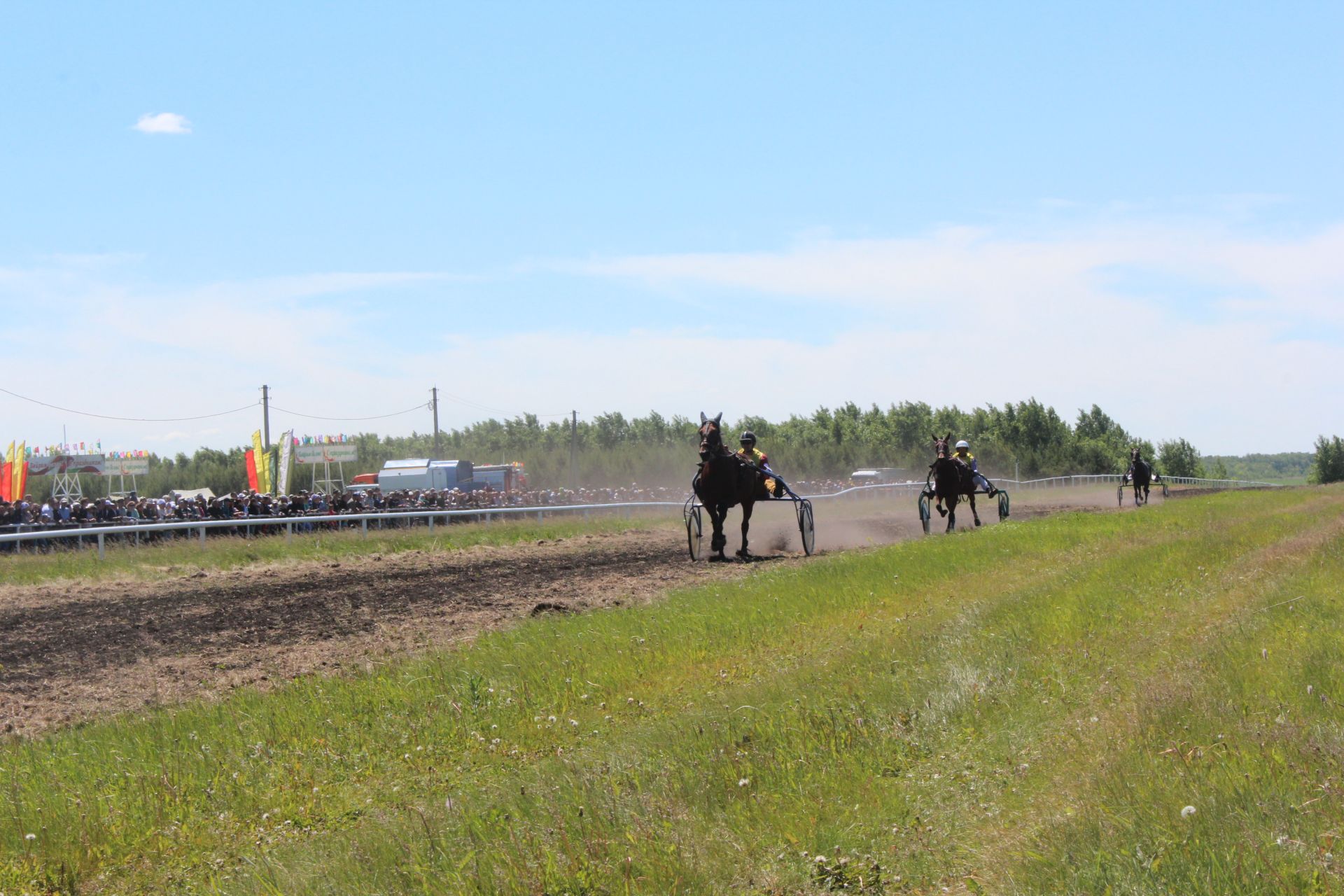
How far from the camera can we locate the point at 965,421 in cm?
10188

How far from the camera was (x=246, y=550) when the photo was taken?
2277cm

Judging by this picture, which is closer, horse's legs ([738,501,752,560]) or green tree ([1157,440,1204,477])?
horse's legs ([738,501,752,560])

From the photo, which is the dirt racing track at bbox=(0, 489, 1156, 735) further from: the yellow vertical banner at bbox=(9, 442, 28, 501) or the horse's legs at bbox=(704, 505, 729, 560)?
the yellow vertical banner at bbox=(9, 442, 28, 501)

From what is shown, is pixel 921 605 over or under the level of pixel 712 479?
under

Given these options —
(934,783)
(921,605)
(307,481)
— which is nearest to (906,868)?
(934,783)

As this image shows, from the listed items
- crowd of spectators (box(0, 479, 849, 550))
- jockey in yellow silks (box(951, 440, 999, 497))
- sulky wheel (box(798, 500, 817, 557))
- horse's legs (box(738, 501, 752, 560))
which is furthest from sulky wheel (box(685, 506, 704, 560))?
crowd of spectators (box(0, 479, 849, 550))

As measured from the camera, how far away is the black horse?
19250 millimetres

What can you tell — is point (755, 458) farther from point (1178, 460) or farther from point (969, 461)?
point (1178, 460)

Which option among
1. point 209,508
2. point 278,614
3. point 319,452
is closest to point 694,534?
point 278,614

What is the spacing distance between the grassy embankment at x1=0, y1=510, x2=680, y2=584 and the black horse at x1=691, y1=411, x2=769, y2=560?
21.6 feet

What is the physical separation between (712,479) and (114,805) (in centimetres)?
1363

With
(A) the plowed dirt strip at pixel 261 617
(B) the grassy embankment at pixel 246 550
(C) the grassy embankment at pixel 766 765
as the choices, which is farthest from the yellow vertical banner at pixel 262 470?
(C) the grassy embankment at pixel 766 765

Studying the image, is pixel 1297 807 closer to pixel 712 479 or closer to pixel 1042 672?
pixel 1042 672

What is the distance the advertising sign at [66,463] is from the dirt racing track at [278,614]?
4134 centimetres
